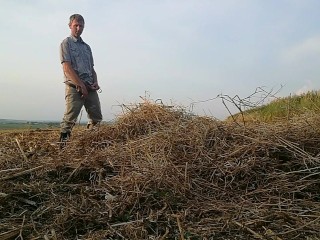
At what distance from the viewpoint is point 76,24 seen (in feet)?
17.5

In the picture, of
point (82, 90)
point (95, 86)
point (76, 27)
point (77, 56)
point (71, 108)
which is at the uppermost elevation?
point (76, 27)

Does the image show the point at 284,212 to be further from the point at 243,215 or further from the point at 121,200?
the point at 121,200

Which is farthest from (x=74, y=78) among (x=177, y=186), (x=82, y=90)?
(x=177, y=186)

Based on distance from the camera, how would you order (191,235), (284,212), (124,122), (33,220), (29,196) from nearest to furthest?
1. (191,235)
2. (284,212)
3. (33,220)
4. (29,196)
5. (124,122)

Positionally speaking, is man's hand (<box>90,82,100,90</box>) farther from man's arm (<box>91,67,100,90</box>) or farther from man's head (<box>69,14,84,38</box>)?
man's head (<box>69,14,84,38</box>)

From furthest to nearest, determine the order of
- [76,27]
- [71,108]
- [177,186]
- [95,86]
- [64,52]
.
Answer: [95,86] → [76,27] → [64,52] → [71,108] → [177,186]

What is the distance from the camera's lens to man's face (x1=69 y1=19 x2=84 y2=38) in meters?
5.34

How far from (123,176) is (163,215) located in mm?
773

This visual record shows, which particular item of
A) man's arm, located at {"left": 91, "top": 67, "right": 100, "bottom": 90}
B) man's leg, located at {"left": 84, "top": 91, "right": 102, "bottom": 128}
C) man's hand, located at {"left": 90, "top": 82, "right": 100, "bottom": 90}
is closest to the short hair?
man's arm, located at {"left": 91, "top": 67, "right": 100, "bottom": 90}

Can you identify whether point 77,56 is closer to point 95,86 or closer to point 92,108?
point 95,86

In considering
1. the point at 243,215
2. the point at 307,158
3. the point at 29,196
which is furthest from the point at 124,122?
the point at 243,215

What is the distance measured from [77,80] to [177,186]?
274 centimetres

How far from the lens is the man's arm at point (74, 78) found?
201 inches

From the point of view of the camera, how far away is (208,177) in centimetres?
314
